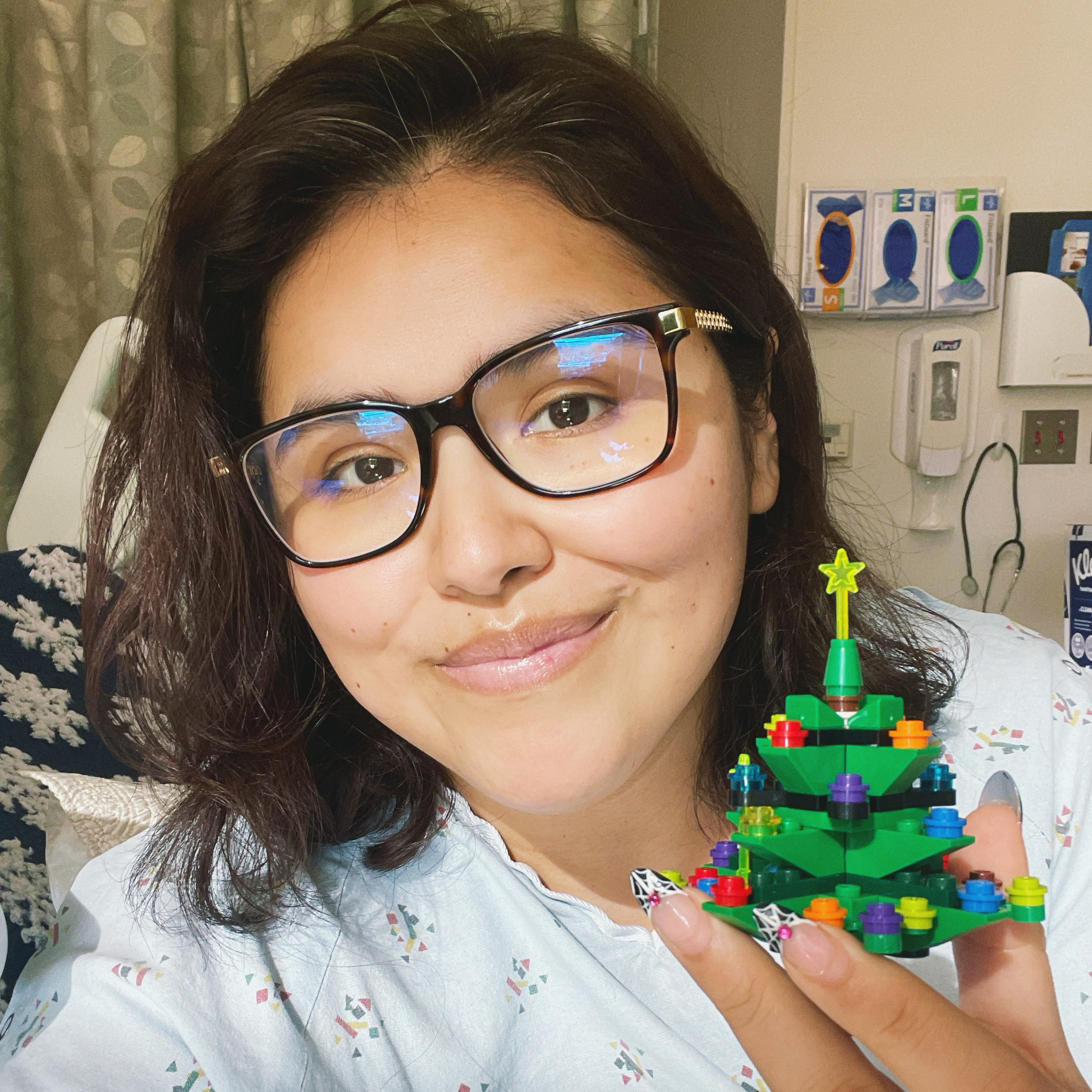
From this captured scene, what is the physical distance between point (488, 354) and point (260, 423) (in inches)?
13.1

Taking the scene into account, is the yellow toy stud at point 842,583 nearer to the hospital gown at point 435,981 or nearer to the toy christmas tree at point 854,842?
the toy christmas tree at point 854,842

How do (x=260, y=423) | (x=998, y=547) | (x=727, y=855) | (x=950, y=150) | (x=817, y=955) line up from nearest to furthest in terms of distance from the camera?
(x=817, y=955)
(x=727, y=855)
(x=260, y=423)
(x=950, y=150)
(x=998, y=547)

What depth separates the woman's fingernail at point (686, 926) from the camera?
55 centimetres

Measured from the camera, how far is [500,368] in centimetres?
83

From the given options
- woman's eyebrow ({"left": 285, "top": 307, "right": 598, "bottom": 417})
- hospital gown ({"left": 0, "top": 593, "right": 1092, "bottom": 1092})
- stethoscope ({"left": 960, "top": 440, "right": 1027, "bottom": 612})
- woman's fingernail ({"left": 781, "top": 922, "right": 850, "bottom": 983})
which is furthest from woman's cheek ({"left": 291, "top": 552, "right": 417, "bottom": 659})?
stethoscope ({"left": 960, "top": 440, "right": 1027, "bottom": 612})

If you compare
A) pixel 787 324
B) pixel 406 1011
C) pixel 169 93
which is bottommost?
pixel 406 1011

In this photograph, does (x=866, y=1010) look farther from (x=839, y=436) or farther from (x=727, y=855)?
(x=839, y=436)

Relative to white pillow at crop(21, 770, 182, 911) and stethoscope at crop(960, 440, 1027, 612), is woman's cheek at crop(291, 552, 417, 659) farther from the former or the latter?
stethoscope at crop(960, 440, 1027, 612)

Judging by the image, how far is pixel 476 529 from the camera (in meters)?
0.79

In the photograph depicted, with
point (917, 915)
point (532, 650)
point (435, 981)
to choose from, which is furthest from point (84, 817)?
point (917, 915)

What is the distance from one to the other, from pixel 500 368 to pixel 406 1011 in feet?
2.18

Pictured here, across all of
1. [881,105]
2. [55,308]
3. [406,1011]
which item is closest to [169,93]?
[55,308]

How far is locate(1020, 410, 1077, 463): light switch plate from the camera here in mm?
2840

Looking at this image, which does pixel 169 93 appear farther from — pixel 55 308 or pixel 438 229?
pixel 438 229
